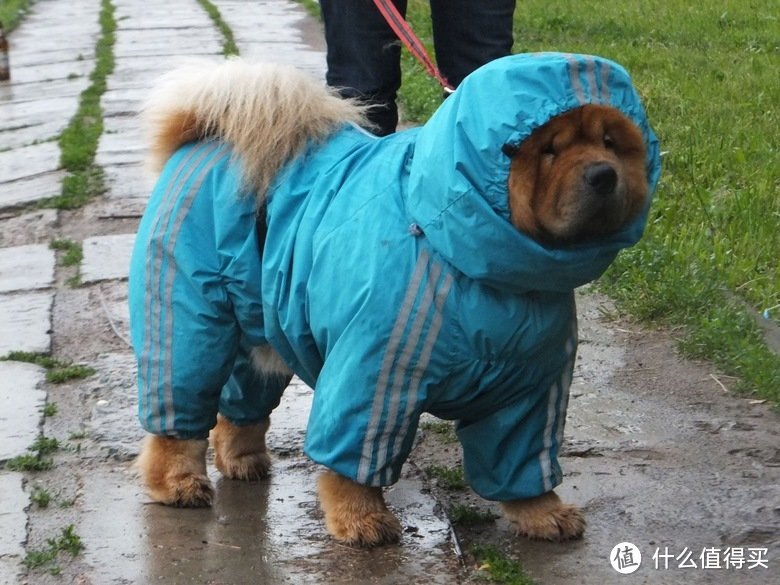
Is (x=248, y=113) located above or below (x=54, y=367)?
above

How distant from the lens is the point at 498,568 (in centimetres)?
333

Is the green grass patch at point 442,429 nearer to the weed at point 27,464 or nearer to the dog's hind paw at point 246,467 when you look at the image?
the dog's hind paw at point 246,467

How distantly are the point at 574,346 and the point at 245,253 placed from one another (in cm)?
90

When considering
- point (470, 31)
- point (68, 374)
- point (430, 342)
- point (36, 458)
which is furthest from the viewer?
point (68, 374)

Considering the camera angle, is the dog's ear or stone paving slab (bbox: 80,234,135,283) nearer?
the dog's ear

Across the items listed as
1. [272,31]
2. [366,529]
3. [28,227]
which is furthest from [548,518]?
[272,31]

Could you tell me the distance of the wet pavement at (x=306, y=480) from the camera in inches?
135

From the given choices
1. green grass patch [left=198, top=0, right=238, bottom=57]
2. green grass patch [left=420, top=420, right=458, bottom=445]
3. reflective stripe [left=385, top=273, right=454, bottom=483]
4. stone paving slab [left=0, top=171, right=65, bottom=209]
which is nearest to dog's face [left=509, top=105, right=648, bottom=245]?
reflective stripe [left=385, top=273, right=454, bottom=483]

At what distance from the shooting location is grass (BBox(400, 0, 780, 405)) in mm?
4949

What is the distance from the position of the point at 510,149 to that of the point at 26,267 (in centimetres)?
370

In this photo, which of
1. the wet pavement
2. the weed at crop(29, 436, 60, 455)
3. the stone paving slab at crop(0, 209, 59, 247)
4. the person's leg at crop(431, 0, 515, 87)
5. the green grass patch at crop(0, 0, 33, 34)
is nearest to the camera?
the wet pavement

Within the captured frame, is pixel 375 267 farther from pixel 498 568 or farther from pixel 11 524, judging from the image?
pixel 11 524

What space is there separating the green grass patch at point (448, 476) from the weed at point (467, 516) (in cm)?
13

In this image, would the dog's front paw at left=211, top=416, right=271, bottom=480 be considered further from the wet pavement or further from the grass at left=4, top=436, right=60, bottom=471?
the grass at left=4, top=436, right=60, bottom=471
